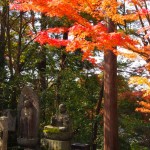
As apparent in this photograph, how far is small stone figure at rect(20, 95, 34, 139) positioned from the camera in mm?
10141

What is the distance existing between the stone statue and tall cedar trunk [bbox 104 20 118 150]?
4.41 ft

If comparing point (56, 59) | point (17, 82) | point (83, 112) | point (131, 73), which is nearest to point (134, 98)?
point (131, 73)

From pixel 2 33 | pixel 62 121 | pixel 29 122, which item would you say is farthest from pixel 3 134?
pixel 2 33

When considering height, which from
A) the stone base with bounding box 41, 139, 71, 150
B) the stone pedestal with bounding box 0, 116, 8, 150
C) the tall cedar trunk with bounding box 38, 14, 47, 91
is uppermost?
the tall cedar trunk with bounding box 38, 14, 47, 91

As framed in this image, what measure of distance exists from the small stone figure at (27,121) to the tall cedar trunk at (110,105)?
2.74m

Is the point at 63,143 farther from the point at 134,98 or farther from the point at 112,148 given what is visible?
the point at 134,98

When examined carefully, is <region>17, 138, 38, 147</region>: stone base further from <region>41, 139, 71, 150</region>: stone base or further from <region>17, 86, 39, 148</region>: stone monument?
<region>41, 139, 71, 150</region>: stone base

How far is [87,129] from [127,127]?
6.72ft

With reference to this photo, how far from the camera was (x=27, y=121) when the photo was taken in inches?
402

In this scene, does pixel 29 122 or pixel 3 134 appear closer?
pixel 3 134

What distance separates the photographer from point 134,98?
48.3 ft

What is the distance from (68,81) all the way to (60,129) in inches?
178

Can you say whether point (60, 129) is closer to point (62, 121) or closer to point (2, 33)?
point (62, 121)

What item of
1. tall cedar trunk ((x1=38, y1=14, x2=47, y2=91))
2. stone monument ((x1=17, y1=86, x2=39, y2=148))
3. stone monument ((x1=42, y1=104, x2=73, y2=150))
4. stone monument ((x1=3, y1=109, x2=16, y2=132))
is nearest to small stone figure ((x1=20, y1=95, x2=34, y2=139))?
stone monument ((x1=17, y1=86, x2=39, y2=148))
